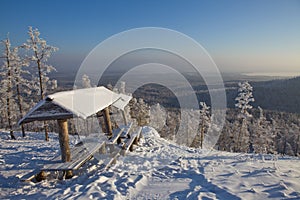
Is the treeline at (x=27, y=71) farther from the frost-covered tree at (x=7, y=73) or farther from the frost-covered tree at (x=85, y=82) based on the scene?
the frost-covered tree at (x=85, y=82)

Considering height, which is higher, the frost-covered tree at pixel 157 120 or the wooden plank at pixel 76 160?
the wooden plank at pixel 76 160

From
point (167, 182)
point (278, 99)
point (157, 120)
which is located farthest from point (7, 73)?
point (278, 99)

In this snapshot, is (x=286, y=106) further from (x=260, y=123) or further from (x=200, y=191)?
(x=200, y=191)

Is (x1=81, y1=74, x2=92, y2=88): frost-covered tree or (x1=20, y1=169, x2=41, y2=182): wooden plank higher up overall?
(x1=81, y1=74, x2=92, y2=88): frost-covered tree

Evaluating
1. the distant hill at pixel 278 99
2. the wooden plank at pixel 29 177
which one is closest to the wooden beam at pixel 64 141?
the wooden plank at pixel 29 177

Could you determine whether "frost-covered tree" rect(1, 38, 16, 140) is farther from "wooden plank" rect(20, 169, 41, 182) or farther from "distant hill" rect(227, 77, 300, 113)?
"distant hill" rect(227, 77, 300, 113)

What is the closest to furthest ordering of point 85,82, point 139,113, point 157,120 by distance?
1. point 85,82
2. point 139,113
3. point 157,120

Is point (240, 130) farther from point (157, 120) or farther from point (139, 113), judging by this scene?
point (157, 120)

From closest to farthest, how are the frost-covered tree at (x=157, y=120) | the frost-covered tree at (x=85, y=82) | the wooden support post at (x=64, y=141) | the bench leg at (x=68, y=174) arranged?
the bench leg at (x=68, y=174) < the wooden support post at (x=64, y=141) < the frost-covered tree at (x=85, y=82) < the frost-covered tree at (x=157, y=120)

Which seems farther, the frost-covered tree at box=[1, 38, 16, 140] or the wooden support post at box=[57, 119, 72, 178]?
the frost-covered tree at box=[1, 38, 16, 140]

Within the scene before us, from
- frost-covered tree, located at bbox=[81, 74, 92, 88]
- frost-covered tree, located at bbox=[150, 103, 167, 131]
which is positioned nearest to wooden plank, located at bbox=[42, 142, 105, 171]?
frost-covered tree, located at bbox=[81, 74, 92, 88]

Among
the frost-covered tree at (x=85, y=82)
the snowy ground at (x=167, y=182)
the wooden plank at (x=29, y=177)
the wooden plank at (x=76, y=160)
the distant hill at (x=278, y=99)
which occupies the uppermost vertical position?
the frost-covered tree at (x=85, y=82)

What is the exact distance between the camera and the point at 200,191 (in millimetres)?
5648

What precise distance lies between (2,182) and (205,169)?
701 centimetres
